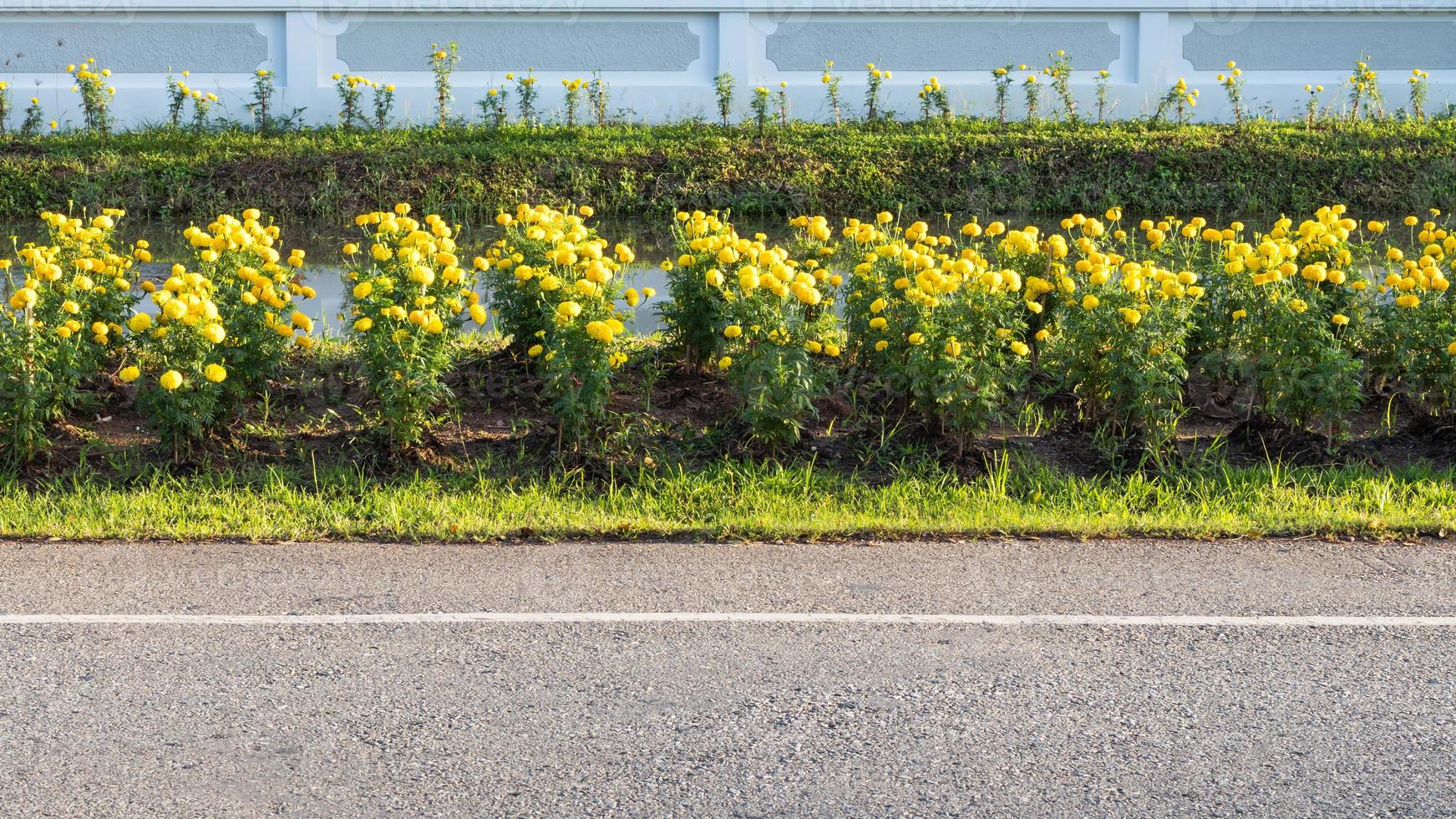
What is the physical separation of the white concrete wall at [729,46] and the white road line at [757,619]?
1444 cm

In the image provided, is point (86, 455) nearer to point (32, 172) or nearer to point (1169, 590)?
point (1169, 590)

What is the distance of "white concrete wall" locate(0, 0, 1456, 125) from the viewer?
60.8 feet

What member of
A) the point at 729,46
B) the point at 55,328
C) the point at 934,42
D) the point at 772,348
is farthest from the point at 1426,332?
the point at 729,46

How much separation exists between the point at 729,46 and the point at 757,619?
48.7 feet

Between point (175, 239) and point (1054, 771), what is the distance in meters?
12.7

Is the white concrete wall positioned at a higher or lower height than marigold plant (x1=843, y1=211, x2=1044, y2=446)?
higher

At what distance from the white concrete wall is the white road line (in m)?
14.4

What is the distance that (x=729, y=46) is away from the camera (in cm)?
1894

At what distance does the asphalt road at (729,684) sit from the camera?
379cm

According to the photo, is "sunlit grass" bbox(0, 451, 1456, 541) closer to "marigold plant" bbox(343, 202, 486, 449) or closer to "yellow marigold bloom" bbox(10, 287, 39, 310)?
"marigold plant" bbox(343, 202, 486, 449)

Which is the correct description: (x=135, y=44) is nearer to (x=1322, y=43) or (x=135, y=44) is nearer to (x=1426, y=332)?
(x=1322, y=43)

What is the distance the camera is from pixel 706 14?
62.2ft

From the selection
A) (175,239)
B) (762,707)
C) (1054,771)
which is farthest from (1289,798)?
(175,239)

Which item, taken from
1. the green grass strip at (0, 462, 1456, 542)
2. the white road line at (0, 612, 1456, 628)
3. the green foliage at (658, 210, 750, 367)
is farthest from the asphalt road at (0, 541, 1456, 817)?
the green foliage at (658, 210, 750, 367)
